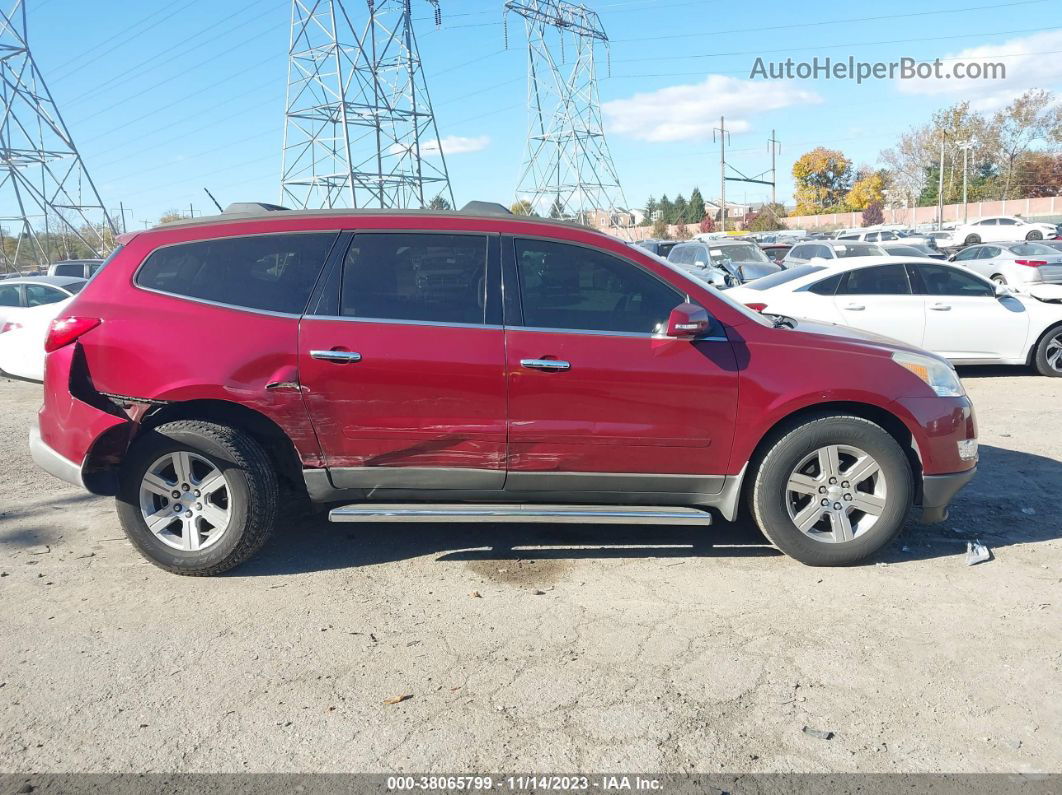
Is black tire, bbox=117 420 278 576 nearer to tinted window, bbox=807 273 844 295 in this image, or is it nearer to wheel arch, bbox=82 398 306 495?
wheel arch, bbox=82 398 306 495

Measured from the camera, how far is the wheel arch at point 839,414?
4.35 meters

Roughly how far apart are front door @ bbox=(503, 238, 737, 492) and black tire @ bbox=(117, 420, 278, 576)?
1312 millimetres

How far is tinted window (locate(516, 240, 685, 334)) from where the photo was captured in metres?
4.24

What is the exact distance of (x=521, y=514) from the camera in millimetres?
4211

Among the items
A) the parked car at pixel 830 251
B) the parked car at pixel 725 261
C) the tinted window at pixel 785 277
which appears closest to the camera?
the tinted window at pixel 785 277

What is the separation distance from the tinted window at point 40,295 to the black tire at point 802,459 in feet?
35.7

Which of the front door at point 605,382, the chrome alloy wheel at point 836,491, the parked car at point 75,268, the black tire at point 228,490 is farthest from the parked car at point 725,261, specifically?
the parked car at point 75,268

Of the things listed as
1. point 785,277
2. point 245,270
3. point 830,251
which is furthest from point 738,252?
point 245,270

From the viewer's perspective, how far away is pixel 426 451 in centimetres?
422

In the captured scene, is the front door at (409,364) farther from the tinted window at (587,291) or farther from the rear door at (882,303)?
the rear door at (882,303)

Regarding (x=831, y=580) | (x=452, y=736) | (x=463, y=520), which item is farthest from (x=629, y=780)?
(x=831, y=580)

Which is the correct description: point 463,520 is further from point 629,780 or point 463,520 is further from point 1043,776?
point 1043,776

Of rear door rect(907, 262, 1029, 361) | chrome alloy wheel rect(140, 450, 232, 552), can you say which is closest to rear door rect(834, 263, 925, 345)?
rear door rect(907, 262, 1029, 361)

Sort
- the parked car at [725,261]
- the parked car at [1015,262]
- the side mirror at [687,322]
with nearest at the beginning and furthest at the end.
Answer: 1. the side mirror at [687,322]
2. the parked car at [725,261]
3. the parked car at [1015,262]
